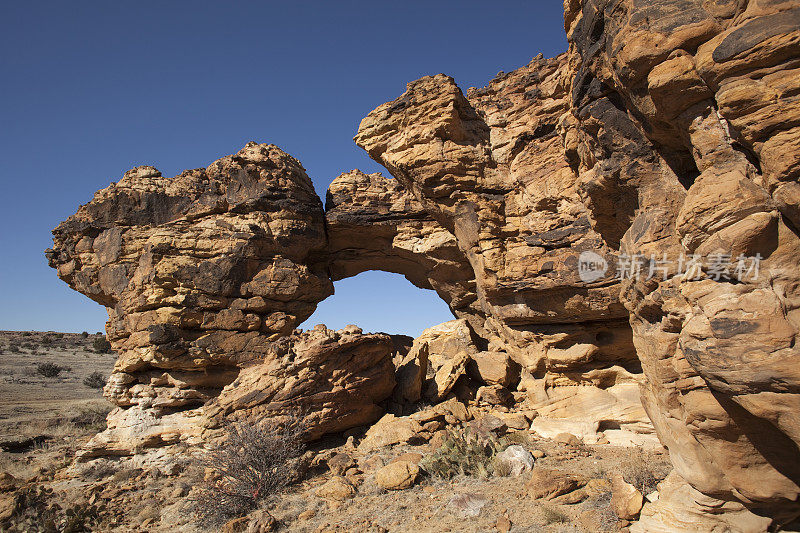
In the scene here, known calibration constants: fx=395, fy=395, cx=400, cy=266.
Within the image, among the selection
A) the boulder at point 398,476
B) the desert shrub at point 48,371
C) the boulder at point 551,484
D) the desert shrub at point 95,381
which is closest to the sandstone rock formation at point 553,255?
the boulder at point 551,484

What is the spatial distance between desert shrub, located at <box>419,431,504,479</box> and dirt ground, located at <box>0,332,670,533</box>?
0.19m

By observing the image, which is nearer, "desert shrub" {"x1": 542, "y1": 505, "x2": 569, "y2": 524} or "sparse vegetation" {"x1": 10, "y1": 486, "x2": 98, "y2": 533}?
"desert shrub" {"x1": 542, "y1": 505, "x2": 569, "y2": 524}

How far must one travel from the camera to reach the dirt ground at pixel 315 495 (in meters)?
5.83

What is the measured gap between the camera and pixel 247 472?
788 cm

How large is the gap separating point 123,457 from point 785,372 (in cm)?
1325

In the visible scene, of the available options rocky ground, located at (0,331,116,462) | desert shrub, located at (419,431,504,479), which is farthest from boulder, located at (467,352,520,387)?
rocky ground, located at (0,331,116,462)

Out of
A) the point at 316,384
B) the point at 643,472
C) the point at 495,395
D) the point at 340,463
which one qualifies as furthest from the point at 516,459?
the point at 316,384

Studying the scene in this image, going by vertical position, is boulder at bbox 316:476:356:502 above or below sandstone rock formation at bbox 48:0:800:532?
below

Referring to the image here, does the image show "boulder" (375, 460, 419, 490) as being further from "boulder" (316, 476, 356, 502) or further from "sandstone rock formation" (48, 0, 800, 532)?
"sandstone rock formation" (48, 0, 800, 532)

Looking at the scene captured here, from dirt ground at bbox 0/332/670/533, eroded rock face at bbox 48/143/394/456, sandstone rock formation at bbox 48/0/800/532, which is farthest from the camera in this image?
eroded rock face at bbox 48/143/394/456

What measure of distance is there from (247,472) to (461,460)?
14.0 feet

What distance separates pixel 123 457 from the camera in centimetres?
1034

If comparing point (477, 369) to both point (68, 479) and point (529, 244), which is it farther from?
point (68, 479)

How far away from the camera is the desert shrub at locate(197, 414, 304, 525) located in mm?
7113
